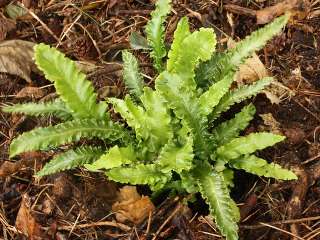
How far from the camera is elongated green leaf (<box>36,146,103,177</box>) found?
92.9 inches

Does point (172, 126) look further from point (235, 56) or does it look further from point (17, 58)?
point (17, 58)

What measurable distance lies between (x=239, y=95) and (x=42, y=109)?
3.13 feet

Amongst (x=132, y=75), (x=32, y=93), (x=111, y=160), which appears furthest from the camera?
(x=32, y=93)

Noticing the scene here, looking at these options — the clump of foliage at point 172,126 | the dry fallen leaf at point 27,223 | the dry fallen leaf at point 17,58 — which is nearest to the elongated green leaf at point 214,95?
the clump of foliage at point 172,126

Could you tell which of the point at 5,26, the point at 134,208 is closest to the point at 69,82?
the point at 134,208

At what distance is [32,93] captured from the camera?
2883mm

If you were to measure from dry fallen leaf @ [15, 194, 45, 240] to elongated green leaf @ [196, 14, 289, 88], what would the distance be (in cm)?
105

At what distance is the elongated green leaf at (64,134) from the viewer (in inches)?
89.7

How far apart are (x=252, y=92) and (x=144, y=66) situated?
2.47ft

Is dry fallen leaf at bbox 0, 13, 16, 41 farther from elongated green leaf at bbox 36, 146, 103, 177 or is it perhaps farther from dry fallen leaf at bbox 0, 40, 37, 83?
elongated green leaf at bbox 36, 146, 103, 177

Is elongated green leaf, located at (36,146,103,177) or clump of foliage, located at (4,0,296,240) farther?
elongated green leaf, located at (36,146,103,177)

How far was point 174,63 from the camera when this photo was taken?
247 cm

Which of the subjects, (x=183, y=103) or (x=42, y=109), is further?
(x=42, y=109)

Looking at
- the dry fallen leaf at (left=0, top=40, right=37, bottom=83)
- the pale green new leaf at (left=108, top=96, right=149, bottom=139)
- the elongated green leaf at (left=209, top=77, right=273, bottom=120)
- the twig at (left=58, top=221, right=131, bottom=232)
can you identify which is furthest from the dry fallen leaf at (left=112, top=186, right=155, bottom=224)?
the dry fallen leaf at (left=0, top=40, right=37, bottom=83)
